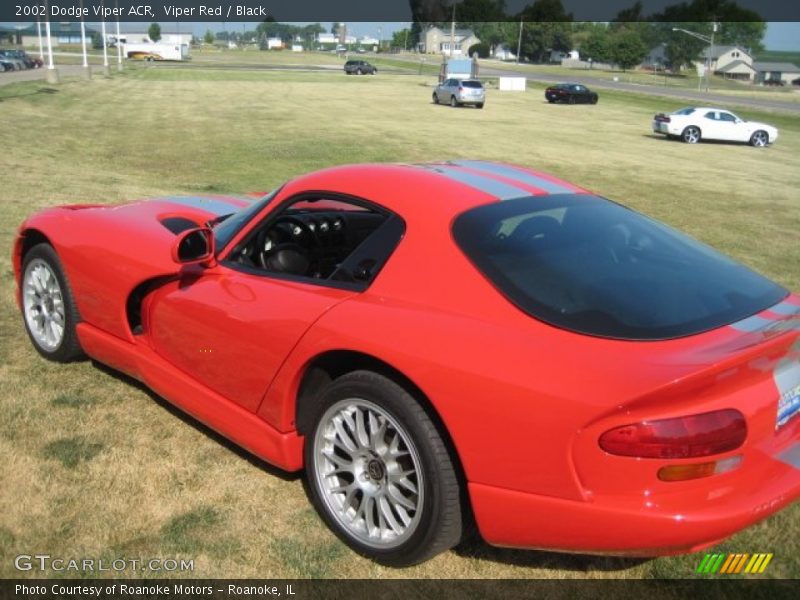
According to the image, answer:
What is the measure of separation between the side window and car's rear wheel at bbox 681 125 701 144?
2614cm

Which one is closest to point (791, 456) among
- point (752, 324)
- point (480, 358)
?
point (752, 324)

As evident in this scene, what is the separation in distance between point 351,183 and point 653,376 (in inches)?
60.5

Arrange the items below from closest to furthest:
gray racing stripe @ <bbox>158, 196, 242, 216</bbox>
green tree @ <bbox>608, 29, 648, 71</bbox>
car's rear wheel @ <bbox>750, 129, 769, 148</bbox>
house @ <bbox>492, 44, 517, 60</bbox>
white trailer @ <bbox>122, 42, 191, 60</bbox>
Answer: gray racing stripe @ <bbox>158, 196, 242, 216</bbox>, car's rear wheel @ <bbox>750, 129, 769, 148</bbox>, white trailer @ <bbox>122, 42, 191, 60</bbox>, green tree @ <bbox>608, 29, 648, 71</bbox>, house @ <bbox>492, 44, 517, 60</bbox>

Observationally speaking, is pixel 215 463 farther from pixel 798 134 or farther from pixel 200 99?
pixel 798 134

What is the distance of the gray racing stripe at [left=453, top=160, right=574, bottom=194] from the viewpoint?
10.8ft

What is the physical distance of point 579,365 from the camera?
2266mm

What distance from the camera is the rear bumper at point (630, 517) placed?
7.11ft

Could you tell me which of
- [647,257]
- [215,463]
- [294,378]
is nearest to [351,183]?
[294,378]

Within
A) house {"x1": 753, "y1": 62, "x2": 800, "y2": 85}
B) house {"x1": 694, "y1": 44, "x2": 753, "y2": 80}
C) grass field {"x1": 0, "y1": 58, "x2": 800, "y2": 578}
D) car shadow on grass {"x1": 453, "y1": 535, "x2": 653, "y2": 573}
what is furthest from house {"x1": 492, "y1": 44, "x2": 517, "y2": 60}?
car shadow on grass {"x1": 453, "y1": 535, "x2": 653, "y2": 573}

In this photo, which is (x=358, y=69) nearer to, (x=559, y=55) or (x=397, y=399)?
(x=397, y=399)

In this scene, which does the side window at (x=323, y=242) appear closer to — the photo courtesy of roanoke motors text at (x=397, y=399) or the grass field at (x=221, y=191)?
the photo courtesy of roanoke motors text at (x=397, y=399)

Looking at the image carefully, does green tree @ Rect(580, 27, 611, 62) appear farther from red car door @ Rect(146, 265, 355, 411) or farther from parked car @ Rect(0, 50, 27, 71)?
red car door @ Rect(146, 265, 355, 411)

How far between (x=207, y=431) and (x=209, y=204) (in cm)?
149

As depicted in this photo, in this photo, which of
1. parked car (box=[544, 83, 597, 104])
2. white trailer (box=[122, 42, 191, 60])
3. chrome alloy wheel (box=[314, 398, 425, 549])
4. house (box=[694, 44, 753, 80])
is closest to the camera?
chrome alloy wheel (box=[314, 398, 425, 549])
